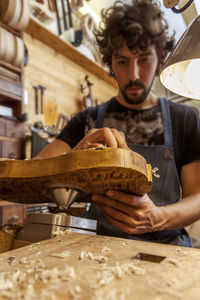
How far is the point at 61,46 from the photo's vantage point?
264 cm

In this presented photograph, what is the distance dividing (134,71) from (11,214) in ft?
3.94

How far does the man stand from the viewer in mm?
1016

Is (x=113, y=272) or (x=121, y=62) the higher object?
(x=121, y=62)

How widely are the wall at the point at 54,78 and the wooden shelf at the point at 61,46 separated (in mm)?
42

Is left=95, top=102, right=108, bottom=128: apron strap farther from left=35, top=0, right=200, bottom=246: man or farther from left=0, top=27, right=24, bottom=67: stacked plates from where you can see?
left=0, top=27, right=24, bottom=67: stacked plates

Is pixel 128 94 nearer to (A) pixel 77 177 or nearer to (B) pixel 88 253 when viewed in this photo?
(A) pixel 77 177

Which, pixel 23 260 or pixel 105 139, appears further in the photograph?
pixel 105 139

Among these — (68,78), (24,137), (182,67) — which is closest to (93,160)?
(182,67)

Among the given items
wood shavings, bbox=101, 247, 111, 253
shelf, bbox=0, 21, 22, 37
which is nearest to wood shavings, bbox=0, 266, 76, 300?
wood shavings, bbox=101, 247, 111, 253

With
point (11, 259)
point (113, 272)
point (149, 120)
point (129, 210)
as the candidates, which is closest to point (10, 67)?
point (149, 120)

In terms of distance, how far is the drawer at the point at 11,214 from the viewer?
5.25ft

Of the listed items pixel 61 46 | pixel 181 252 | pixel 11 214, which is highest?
pixel 61 46

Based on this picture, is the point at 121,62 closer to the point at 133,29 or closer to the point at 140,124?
the point at 133,29

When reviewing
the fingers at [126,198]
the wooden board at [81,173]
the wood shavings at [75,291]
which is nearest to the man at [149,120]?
the fingers at [126,198]
